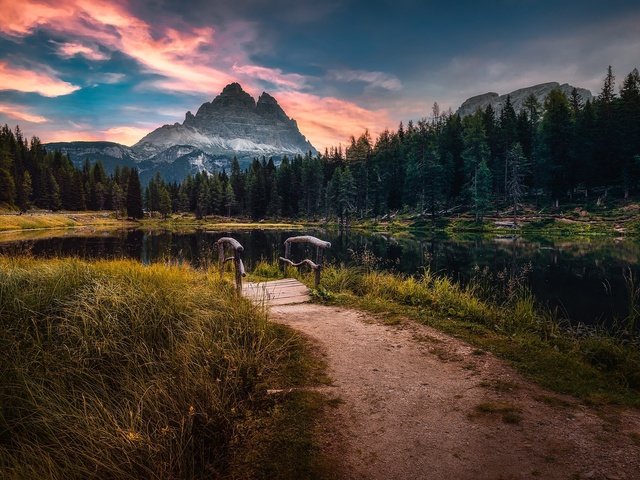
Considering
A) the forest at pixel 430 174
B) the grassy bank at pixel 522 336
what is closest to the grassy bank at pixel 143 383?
Result: the grassy bank at pixel 522 336

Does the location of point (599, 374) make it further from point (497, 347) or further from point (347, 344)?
point (347, 344)

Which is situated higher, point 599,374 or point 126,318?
point 126,318

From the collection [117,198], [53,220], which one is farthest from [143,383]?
[117,198]

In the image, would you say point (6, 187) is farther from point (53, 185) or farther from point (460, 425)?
point (460, 425)

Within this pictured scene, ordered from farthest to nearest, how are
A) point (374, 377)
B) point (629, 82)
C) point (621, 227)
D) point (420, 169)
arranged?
point (420, 169) → point (629, 82) → point (621, 227) → point (374, 377)

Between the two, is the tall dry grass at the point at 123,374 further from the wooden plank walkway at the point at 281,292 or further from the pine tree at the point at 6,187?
the pine tree at the point at 6,187

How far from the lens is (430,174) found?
226 ft

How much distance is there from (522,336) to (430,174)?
65483 millimetres

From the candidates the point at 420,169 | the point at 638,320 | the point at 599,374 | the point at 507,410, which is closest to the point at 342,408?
the point at 507,410

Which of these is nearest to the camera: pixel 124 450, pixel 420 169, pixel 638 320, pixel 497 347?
pixel 124 450

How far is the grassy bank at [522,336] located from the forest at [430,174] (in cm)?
5633

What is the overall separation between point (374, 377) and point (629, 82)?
7735 cm

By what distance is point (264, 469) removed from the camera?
3.35m

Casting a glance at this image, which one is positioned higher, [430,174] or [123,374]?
[430,174]
